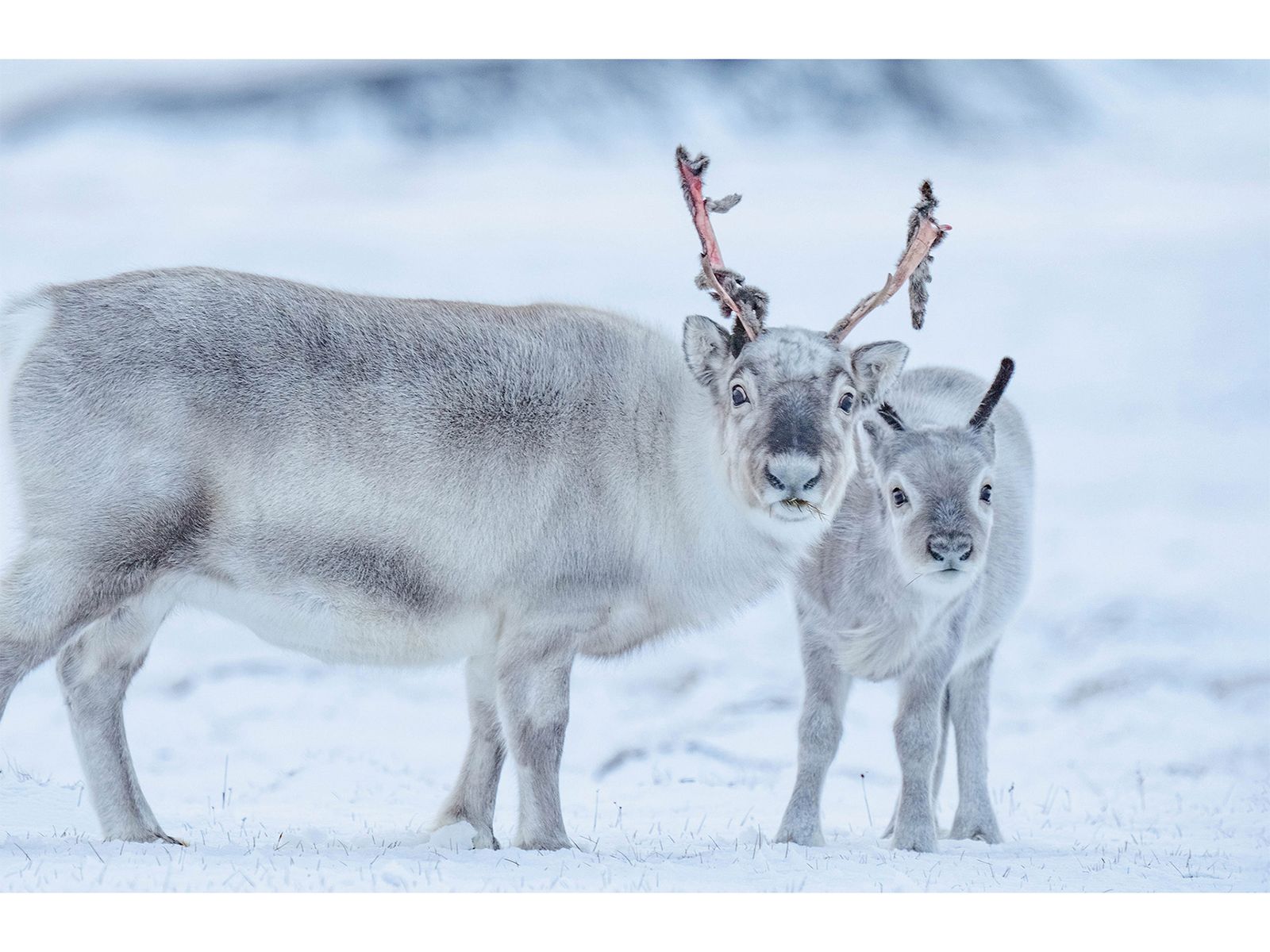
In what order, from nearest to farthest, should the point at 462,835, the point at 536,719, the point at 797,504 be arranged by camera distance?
the point at 797,504, the point at 536,719, the point at 462,835

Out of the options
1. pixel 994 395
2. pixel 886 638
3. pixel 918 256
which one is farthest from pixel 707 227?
pixel 886 638

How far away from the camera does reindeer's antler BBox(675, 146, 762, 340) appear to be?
22.2 feet

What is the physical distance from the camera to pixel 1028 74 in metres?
11.5

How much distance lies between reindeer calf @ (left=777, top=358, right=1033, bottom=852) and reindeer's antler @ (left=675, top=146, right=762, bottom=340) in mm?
1067

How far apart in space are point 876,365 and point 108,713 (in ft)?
12.6

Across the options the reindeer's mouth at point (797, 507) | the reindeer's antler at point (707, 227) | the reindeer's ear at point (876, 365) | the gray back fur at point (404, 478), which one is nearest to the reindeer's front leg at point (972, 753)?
the gray back fur at point (404, 478)

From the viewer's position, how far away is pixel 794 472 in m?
6.09

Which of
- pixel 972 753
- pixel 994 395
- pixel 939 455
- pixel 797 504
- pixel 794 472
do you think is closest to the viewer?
pixel 794 472

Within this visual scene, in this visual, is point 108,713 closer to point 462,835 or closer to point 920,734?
point 462,835

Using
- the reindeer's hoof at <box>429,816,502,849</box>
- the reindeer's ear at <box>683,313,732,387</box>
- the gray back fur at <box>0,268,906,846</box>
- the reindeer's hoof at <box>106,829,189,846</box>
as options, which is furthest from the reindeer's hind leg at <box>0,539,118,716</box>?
the reindeer's ear at <box>683,313,732,387</box>

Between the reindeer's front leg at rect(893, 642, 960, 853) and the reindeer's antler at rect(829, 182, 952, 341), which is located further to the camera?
the reindeer's front leg at rect(893, 642, 960, 853)

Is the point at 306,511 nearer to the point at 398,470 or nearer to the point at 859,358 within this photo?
the point at 398,470

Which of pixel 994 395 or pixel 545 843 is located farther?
pixel 994 395

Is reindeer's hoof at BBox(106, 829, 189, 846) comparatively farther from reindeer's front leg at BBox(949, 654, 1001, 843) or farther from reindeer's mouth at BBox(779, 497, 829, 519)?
reindeer's front leg at BBox(949, 654, 1001, 843)
